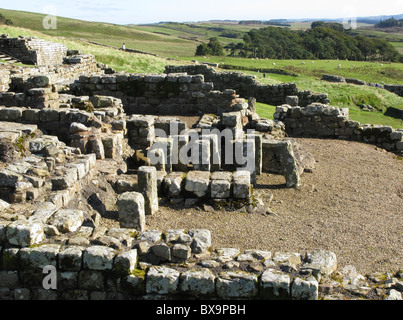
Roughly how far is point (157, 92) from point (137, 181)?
389 inches

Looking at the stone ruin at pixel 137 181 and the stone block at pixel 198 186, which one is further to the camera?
the stone block at pixel 198 186

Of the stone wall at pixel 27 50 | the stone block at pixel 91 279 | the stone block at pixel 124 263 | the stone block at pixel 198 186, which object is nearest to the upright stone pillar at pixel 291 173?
the stone block at pixel 198 186

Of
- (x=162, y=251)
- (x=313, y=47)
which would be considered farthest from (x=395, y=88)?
(x=313, y=47)

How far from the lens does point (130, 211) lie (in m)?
9.70

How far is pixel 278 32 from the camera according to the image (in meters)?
93.1

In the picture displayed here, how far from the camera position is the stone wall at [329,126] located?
18891 mm

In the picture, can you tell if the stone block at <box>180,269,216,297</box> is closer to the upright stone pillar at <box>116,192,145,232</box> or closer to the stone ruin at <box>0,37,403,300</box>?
the stone ruin at <box>0,37,403,300</box>

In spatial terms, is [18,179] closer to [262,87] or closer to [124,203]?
[124,203]

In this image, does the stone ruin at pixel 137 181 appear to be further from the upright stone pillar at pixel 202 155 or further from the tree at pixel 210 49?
the tree at pixel 210 49

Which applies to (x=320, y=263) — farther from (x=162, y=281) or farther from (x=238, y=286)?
(x=162, y=281)

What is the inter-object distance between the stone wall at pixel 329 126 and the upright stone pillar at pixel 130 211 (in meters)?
11.2

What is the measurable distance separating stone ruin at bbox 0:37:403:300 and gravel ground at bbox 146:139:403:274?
0.51m
